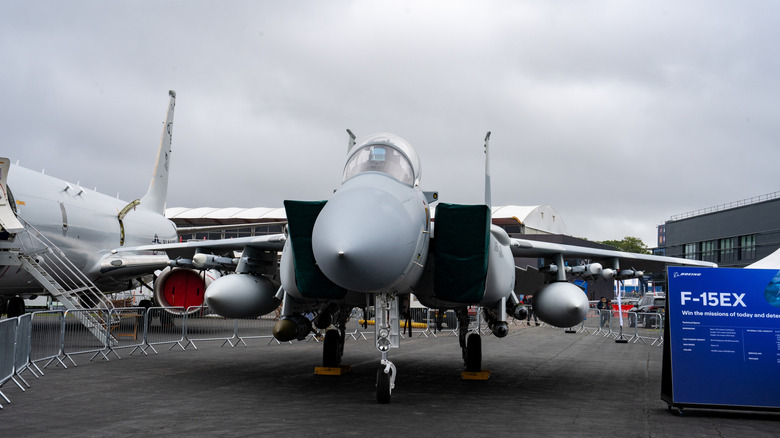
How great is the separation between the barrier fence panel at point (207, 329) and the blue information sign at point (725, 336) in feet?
39.9

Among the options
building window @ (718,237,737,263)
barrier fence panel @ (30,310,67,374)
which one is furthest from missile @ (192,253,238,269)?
building window @ (718,237,737,263)

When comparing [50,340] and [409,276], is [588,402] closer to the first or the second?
[409,276]

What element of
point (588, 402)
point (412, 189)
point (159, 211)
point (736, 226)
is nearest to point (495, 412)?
point (588, 402)

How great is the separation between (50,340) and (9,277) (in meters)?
3.83

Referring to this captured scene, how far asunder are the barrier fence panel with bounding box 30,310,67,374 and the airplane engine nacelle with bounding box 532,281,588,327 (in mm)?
8618

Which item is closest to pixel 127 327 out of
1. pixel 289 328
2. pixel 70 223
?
pixel 70 223

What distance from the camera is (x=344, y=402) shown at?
8.28m

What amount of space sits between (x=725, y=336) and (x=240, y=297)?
22.8ft

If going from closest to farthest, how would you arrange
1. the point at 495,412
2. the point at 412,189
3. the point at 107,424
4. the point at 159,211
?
the point at 107,424
the point at 495,412
the point at 412,189
the point at 159,211

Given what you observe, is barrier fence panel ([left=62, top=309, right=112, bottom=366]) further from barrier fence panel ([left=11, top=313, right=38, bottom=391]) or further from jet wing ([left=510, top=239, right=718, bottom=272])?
jet wing ([left=510, top=239, right=718, bottom=272])

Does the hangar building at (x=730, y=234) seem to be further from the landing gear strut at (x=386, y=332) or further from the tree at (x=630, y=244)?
the landing gear strut at (x=386, y=332)

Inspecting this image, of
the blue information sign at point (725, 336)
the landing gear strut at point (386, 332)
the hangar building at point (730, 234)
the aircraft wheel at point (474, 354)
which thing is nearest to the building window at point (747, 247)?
the hangar building at point (730, 234)

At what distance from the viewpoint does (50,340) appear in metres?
12.7

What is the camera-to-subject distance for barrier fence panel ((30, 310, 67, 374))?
12055mm
